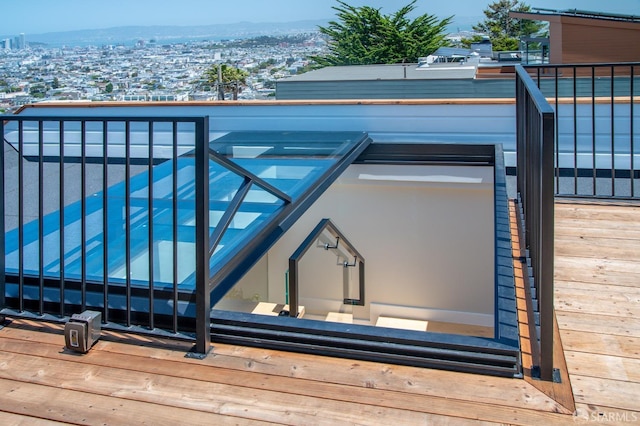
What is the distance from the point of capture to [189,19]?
2352 inches

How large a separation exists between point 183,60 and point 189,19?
45800 millimetres

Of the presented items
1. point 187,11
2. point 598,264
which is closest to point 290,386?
point 598,264

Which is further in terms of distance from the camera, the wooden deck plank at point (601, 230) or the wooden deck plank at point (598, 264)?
the wooden deck plank at point (601, 230)

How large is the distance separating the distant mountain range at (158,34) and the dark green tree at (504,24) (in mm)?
11690

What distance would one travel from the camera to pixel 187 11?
5853 centimetres

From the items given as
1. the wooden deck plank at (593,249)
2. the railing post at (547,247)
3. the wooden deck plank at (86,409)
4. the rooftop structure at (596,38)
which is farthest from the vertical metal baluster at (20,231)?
the rooftop structure at (596,38)

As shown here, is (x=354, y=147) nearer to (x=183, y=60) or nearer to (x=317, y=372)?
(x=317, y=372)

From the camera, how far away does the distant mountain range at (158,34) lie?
23172mm

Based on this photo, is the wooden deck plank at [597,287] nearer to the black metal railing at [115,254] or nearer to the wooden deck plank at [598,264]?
the wooden deck plank at [598,264]

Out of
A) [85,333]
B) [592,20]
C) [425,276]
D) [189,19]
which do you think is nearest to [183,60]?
[592,20]

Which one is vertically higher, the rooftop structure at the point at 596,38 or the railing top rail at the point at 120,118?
the rooftop structure at the point at 596,38

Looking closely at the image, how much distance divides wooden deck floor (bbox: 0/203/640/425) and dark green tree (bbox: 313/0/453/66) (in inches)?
985

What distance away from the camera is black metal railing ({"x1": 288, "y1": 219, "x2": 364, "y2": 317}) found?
3.96m

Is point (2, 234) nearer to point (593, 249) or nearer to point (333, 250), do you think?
point (593, 249)
